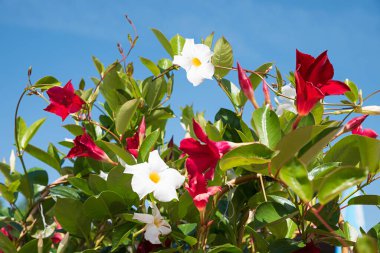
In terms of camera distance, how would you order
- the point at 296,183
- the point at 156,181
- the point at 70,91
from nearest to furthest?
the point at 296,183
the point at 156,181
the point at 70,91

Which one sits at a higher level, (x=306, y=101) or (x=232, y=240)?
(x=306, y=101)

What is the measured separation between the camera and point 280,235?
0.93 metres

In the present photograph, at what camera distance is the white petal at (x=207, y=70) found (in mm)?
975

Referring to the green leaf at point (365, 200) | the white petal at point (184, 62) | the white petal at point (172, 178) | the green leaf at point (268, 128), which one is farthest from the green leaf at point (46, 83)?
the green leaf at point (365, 200)

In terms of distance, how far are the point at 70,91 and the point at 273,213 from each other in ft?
1.77

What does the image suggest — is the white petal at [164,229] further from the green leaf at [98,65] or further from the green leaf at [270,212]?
the green leaf at [98,65]

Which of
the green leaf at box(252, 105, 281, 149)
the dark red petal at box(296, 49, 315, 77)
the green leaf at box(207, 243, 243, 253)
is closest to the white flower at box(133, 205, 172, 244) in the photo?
the green leaf at box(207, 243, 243, 253)

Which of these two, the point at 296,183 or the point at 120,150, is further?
the point at 120,150

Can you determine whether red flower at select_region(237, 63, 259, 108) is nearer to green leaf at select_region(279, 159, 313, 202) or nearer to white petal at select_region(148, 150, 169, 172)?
white petal at select_region(148, 150, 169, 172)

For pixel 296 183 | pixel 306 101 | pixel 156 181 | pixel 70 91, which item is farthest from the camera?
pixel 70 91

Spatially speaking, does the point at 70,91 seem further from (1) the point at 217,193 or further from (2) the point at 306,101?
(2) the point at 306,101

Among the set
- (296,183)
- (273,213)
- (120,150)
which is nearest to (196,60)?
(120,150)

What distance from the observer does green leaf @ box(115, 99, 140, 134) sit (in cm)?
97

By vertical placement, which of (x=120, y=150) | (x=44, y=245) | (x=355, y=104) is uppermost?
(x=355, y=104)
